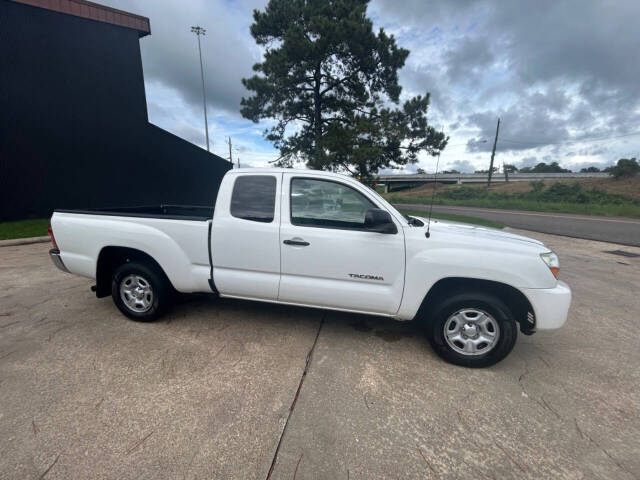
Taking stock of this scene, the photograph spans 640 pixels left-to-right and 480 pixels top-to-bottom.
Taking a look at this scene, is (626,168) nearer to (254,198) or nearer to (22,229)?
(254,198)

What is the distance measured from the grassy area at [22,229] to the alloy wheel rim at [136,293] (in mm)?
7829

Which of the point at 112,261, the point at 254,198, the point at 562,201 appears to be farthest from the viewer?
the point at 562,201

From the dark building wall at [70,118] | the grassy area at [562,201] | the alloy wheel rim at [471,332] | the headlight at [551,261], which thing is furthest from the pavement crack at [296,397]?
the grassy area at [562,201]

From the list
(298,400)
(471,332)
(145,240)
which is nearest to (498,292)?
(471,332)

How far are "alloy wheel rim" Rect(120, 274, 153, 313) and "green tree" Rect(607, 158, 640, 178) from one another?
59293mm

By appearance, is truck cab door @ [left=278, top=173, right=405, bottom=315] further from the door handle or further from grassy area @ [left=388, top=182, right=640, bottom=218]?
grassy area @ [left=388, top=182, right=640, bottom=218]

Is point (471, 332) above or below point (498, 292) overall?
below

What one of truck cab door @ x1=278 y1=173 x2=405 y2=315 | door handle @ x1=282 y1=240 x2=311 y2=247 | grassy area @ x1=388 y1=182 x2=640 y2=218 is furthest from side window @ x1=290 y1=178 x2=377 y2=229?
grassy area @ x1=388 y1=182 x2=640 y2=218

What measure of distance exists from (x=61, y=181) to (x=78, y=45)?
564cm

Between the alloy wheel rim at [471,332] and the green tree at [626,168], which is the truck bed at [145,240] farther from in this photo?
the green tree at [626,168]

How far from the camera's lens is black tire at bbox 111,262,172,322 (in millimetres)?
3281

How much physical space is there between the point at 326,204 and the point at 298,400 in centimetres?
174

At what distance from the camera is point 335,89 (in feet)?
58.0

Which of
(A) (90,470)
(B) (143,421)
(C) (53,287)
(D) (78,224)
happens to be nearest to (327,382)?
(B) (143,421)
